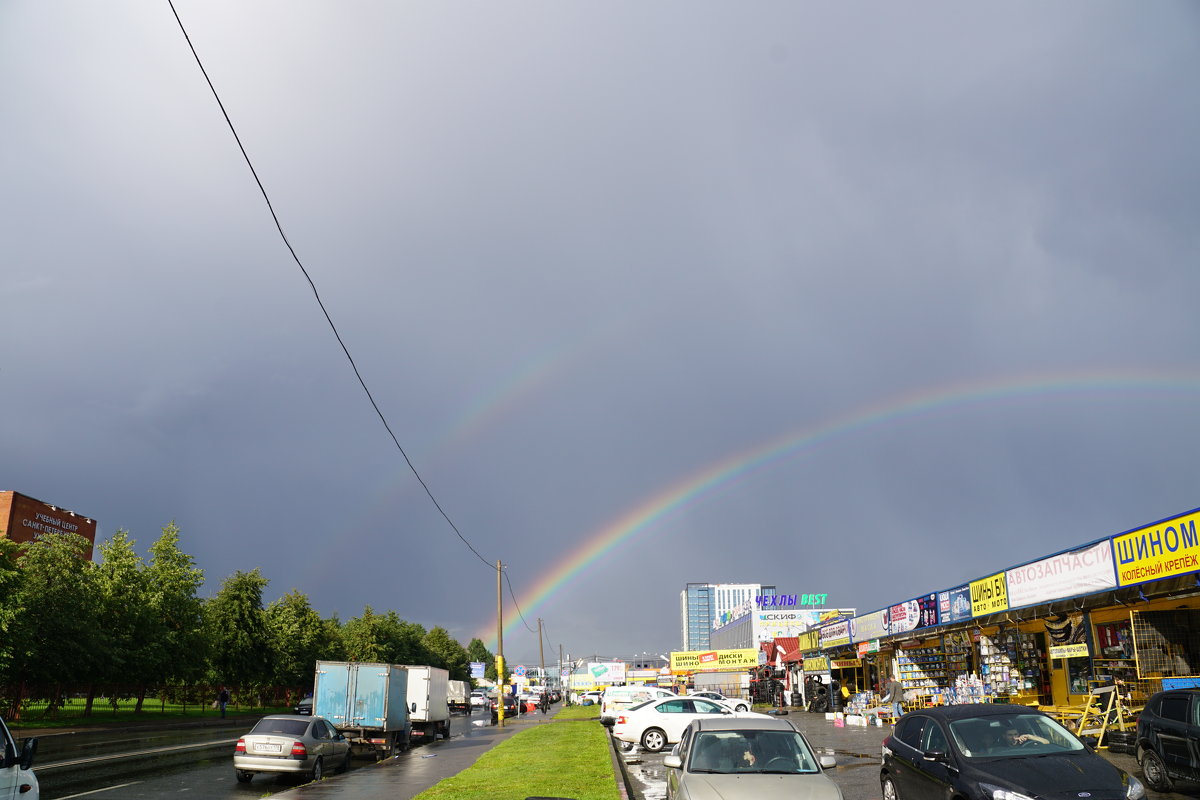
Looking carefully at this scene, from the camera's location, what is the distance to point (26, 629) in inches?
1281

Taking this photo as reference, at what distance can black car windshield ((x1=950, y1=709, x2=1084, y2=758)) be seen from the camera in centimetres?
944

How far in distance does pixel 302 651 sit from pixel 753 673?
41.1 meters

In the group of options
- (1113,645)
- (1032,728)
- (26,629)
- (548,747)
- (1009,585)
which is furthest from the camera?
(26,629)

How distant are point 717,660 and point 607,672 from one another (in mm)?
27348

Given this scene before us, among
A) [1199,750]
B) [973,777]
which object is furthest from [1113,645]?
Answer: [973,777]

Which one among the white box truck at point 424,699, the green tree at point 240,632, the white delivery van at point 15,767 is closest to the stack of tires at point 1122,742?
the white delivery van at point 15,767

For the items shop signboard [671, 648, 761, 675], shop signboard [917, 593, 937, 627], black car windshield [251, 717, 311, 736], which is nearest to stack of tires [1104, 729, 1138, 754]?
shop signboard [917, 593, 937, 627]

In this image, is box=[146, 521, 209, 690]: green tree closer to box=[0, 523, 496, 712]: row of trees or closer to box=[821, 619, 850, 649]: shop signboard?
box=[0, 523, 496, 712]: row of trees

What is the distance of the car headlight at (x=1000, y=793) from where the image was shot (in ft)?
27.3

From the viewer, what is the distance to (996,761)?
9.18 metres

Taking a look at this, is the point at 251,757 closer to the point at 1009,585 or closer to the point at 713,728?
the point at 713,728

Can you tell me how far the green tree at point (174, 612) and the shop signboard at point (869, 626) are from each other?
36121 mm

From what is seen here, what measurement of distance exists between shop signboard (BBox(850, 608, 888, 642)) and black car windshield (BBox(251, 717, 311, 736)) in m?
23.1

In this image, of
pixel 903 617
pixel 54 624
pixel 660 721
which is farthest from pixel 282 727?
pixel 54 624
